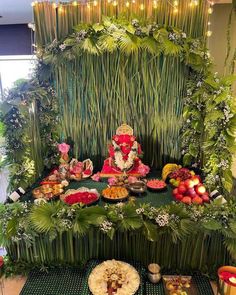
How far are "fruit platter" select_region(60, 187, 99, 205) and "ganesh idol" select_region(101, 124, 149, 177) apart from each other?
1.96 ft

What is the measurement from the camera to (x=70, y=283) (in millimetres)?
2502

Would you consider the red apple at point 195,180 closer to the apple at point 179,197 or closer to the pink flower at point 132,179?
the apple at point 179,197

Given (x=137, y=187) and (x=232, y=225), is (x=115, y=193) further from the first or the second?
(x=232, y=225)

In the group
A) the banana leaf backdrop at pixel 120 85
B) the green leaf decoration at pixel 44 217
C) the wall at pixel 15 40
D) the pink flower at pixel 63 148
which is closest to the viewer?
the green leaf decoration at pixel 44 217

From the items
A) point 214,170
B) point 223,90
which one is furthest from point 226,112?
point 214,170

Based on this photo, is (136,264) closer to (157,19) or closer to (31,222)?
(31,222)

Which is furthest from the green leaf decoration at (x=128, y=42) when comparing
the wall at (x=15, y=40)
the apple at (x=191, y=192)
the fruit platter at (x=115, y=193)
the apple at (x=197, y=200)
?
the wall at (x=15, y=40)

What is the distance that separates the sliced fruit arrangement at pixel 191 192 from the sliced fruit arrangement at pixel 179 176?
0.13 meters

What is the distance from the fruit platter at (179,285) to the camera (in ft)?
7.60

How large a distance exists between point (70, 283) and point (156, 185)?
4.90 feet

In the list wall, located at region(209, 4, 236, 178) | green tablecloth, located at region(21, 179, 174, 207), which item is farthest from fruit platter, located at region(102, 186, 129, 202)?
wall, located at region(209, 4, 236, 178)

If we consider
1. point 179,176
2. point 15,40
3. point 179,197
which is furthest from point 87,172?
point 15,40

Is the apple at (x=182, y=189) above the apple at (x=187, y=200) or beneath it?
above

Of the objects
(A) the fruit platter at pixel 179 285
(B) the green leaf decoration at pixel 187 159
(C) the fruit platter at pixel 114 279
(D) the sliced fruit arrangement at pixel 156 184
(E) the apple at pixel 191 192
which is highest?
(B) the green leaf decoration at pixel 187 159
